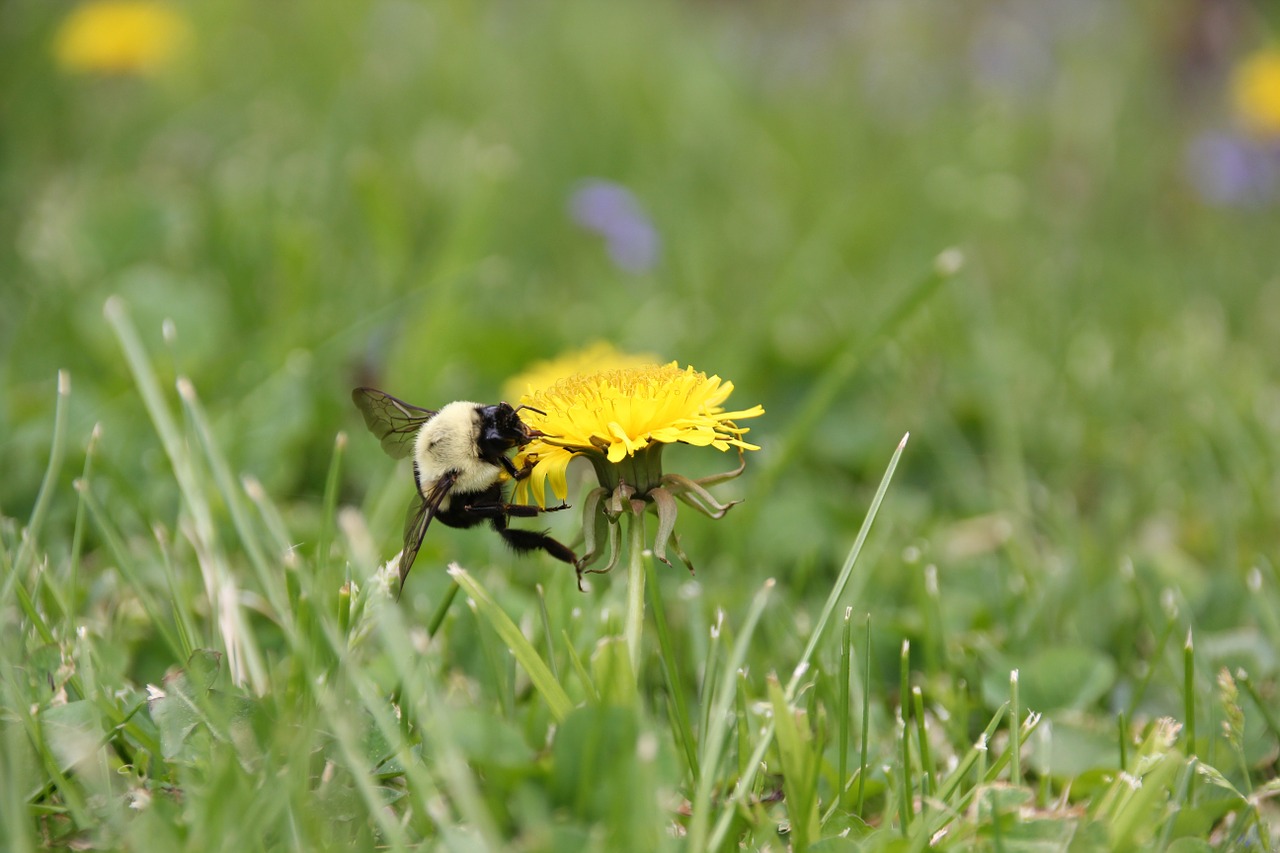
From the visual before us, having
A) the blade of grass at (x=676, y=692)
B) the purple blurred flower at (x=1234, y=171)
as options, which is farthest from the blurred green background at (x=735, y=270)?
the blade of grass at (x=676, y=692)

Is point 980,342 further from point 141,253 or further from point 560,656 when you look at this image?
point 141,253

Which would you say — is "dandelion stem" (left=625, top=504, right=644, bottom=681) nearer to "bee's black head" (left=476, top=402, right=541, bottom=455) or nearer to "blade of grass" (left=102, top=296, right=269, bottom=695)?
"bee's black head" (left=476, top=402, right=541, bottom=455)

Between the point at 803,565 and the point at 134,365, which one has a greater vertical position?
the point at 134,365

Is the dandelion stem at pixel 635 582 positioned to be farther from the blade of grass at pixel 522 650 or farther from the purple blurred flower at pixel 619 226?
the purple blurred flower at pixel 619 226

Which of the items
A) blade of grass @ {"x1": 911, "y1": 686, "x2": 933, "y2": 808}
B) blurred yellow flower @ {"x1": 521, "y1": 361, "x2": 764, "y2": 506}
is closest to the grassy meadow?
blade of grass @ {"x1": 911, "y1": 686, "x2": 933, "y2": 808}

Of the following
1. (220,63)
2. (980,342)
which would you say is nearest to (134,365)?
(980,342)

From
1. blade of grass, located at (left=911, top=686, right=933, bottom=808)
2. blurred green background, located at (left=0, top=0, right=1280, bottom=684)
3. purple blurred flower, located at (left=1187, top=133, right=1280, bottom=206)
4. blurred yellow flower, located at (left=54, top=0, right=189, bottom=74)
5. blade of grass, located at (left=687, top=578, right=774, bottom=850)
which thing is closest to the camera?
blade of grass, located at (left=687, top=578, right=774, bottom=850)
